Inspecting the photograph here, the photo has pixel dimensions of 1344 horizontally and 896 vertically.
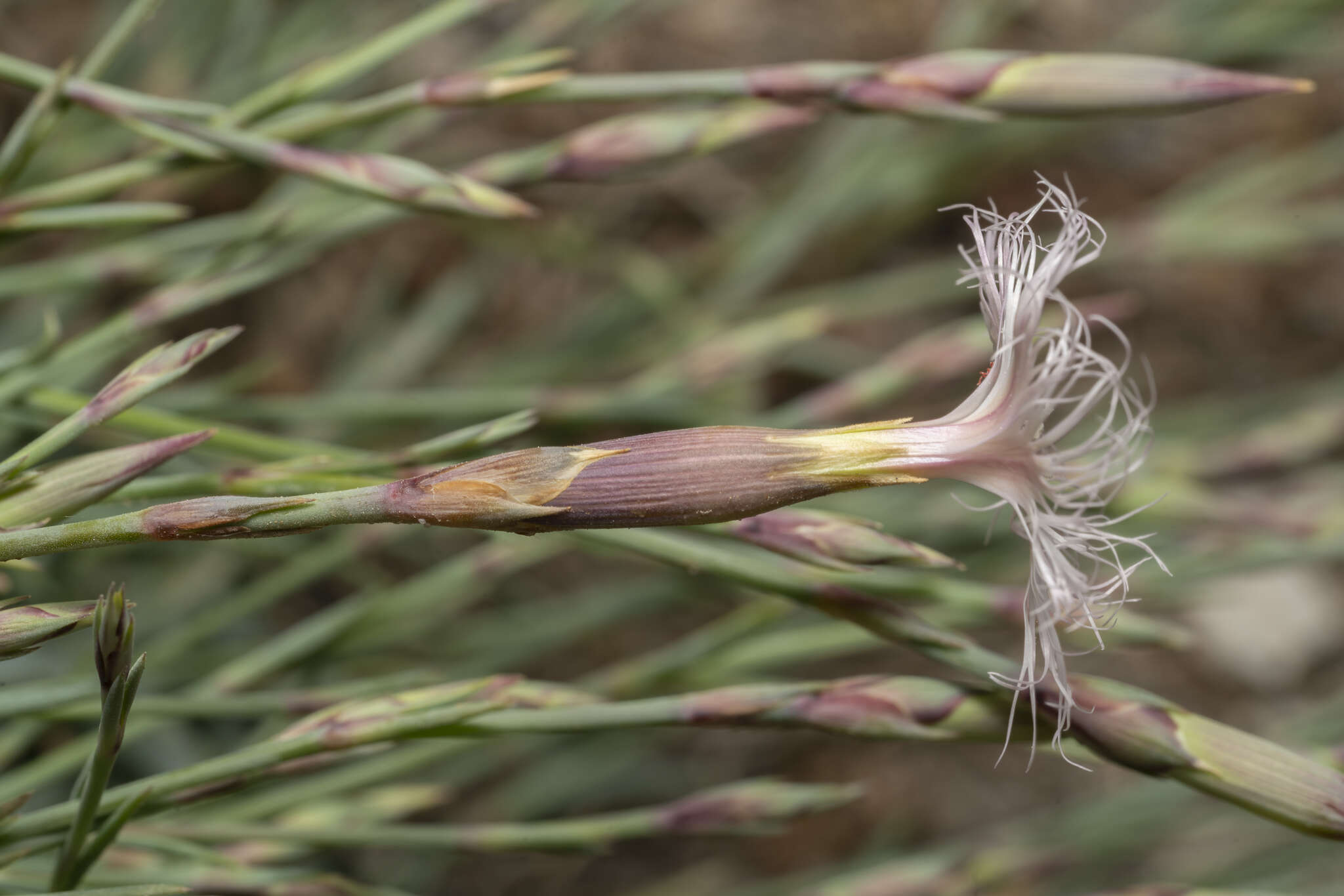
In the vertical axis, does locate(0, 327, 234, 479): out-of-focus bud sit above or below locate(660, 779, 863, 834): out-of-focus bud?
above

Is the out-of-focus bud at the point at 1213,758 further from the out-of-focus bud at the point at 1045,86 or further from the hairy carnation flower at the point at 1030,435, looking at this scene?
the out-of-focus bud at the point at 1045,86

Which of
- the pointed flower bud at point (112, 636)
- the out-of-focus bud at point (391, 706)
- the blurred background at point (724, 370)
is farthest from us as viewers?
the blurred background at point (724, 370)

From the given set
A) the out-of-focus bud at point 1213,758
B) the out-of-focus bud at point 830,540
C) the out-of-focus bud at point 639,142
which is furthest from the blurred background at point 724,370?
the out-of-focus bud at point 830,540

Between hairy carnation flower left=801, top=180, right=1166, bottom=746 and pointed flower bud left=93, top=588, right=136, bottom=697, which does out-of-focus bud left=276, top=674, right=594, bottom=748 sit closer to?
pointed flower bud left=93, top=588, right=136, bottom=697

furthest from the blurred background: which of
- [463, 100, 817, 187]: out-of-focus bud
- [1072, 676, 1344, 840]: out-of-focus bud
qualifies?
[1072, 676, 1344, 840]: out-of-focus bud

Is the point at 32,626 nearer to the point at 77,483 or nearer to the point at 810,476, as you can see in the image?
the point at 77,483

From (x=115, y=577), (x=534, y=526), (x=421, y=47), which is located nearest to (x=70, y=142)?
(x=115, y=577)
